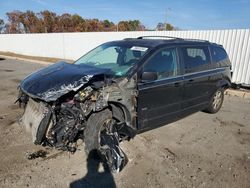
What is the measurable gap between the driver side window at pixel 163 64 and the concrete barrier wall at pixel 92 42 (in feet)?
19.0

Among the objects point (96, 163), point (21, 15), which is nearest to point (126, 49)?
point (96, 163)

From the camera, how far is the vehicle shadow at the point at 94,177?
3248mm

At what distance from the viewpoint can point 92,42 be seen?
1678 centimetres

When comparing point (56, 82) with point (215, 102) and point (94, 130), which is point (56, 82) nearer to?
point (94, 130)

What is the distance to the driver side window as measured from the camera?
420 centimetres

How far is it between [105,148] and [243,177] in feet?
7.05

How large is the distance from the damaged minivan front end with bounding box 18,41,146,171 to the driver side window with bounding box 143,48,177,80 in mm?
431

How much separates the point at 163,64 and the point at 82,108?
1.75 meters

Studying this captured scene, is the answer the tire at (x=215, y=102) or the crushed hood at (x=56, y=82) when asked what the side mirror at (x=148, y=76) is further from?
the tire at (x=215, y=102)

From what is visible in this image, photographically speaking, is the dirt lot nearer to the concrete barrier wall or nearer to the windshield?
the windshield

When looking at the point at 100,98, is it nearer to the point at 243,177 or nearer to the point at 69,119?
the point at 69,119

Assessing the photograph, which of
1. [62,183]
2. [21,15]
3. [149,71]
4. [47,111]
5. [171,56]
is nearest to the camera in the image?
[62,183]

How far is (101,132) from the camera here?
3.91 m

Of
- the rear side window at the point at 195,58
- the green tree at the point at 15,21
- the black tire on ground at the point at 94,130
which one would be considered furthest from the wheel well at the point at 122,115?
the green tree at the point at 15,21
